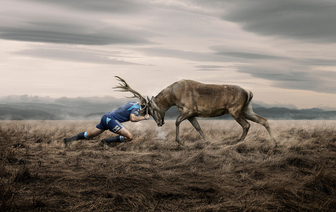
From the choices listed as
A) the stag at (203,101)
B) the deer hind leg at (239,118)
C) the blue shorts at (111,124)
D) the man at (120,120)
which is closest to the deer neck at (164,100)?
the stag at (203,101)

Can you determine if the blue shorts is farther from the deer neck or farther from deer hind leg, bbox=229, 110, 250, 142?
deer hind leg, bbox=229, 110, 250, 142

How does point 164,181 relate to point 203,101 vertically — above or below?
below

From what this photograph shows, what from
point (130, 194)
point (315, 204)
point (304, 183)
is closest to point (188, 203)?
point (130, 194)

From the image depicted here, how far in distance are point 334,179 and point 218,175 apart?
1833 millimetres

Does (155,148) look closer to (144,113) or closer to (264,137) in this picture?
(144,113)

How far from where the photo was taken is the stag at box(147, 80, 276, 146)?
28.8ft

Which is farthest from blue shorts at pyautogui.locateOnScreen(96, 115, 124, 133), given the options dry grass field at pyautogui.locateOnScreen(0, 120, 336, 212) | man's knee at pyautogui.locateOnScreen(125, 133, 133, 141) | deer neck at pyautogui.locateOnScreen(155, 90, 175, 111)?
deer neck at pyautogui.locateOnScreen(155, 90, 175, 111)

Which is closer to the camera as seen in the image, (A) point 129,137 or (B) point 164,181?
(B) point 164,181

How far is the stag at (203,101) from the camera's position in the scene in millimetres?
8766

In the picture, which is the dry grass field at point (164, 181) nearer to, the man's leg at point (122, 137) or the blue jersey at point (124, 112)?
the man's leg at point (122, 137)

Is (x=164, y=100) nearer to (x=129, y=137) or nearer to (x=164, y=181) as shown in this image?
(x=129, y=137)

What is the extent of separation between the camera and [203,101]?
879 centimetres

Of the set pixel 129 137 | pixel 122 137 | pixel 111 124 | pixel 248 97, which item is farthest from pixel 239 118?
pixel 111 124

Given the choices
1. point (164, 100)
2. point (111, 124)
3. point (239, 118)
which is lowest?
point (111, 124)
